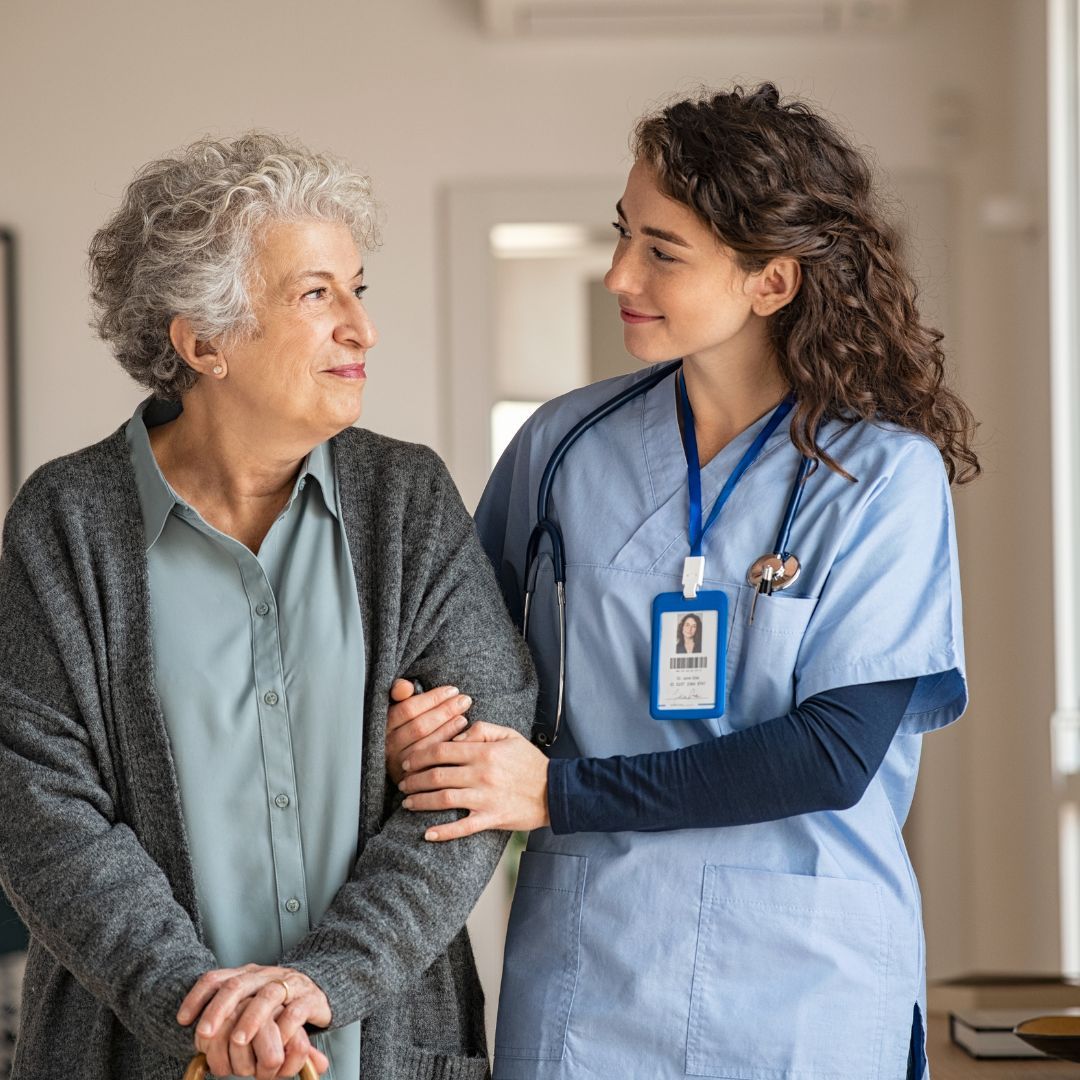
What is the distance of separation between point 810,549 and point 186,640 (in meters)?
0.70

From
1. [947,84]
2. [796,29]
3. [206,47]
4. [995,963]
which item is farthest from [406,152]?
[995,963]

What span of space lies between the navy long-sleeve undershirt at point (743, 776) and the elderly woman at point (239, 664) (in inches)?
4.5

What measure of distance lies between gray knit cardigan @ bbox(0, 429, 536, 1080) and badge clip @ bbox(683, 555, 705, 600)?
205 mm

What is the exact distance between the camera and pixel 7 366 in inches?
147

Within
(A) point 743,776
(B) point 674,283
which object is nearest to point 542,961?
(A) point 743,776

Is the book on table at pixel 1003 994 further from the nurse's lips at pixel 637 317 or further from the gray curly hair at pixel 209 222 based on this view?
the gray curly hair at pixel 209 222

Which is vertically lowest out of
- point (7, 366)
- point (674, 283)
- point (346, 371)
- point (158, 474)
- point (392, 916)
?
point (392, 916)

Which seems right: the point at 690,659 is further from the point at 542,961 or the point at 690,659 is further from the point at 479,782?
the point at 542,961

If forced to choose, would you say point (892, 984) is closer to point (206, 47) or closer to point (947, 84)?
point (947, 84)

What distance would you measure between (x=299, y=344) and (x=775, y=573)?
587 mm

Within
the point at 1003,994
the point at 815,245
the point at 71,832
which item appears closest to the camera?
the point at 71,832

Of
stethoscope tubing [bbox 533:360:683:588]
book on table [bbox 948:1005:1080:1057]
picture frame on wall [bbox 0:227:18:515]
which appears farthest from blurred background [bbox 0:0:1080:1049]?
stethoscope tubing [bbox 533:360:683:588]

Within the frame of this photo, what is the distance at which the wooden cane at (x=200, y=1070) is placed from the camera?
4.48 feet

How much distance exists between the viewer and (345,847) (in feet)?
5.11
